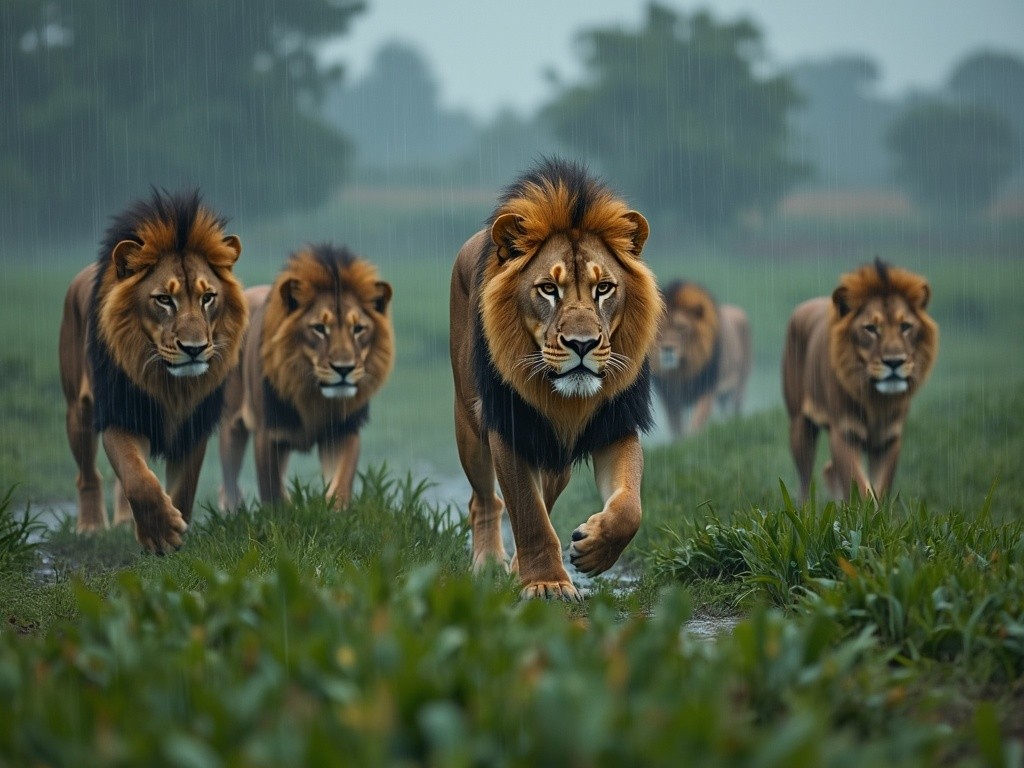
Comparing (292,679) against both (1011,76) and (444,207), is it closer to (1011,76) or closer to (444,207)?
(444,207)

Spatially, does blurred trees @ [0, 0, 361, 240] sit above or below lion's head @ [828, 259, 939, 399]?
above

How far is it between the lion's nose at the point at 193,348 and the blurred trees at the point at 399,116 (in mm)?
45239

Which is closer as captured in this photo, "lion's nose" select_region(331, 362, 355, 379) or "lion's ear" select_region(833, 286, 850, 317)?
"lion's nose" select_region(331, 362, 355, 379)

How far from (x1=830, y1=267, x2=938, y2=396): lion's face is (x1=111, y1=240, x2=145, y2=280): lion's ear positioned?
3.84m

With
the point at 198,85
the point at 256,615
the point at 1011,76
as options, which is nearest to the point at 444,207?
the point at 198,85

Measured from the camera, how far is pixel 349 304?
7539 millimetres

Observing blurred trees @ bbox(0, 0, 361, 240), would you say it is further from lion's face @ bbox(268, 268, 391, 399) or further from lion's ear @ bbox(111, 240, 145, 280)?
lion's ear @ bbox(111, 240, 145, 280)

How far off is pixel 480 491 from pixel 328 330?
1628 millimetres

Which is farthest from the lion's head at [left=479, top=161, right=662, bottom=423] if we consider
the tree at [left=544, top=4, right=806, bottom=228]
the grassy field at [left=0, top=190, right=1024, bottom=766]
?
the tree at [left=544, top=4, right=806, bottom=228]

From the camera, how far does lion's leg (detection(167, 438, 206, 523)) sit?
256 inches

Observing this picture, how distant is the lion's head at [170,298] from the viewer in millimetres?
6176

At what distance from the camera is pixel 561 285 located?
4934 mm

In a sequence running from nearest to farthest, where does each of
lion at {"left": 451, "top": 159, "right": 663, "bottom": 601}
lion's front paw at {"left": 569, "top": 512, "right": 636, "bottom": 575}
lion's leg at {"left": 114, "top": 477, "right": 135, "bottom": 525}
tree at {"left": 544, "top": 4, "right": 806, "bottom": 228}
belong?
lion's front paw at {"left": 569, "top": 512, "right": 636, "bottom": 575}, lion at {"left": 451, "top": 159, "right": 663, "bottom": 601}, lion's leg at {"left": 114, "top": 477, "right": 135, "bottom": 525}, tree at {"left": 544, "top": 4, "right": 806, "bottom": 228}

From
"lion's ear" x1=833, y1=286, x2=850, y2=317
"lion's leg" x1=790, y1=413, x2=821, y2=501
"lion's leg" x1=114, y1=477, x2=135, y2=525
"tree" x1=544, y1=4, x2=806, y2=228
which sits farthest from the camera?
"tree" x1=544, y1=4, x2=806, y2=228
